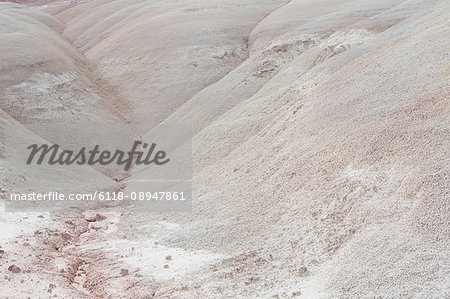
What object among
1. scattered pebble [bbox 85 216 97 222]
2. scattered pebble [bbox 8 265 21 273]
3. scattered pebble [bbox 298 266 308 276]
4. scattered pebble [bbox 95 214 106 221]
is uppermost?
scattered pebble [bbox 8 265 21 273]

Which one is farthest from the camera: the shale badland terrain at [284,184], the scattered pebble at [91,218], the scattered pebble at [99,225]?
the scattered pebble at [91,218]

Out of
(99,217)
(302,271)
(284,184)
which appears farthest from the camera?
(99,217)

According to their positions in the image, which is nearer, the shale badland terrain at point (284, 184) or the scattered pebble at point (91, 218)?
the shale badland terrain at point (284, 184)

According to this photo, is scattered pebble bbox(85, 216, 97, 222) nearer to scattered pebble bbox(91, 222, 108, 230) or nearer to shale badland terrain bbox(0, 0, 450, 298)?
shale badland terrain bbox(0, 0, 450, 298)

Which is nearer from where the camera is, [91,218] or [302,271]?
[302,271]

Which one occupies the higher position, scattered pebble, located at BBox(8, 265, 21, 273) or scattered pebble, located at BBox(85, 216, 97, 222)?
scattered pebble, located at BBox(8, 265, 21, 273)

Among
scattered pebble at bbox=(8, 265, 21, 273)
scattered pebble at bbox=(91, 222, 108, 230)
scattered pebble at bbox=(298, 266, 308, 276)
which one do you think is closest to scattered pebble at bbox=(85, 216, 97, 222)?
scattered pebble at bbox=(91, 222, 108, 230)

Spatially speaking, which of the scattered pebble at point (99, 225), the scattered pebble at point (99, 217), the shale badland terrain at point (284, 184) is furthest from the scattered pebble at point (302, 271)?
the scattered pebble at point (99, 217)

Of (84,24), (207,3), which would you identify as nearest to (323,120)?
(207,3)

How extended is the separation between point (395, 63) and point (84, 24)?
35453 mm

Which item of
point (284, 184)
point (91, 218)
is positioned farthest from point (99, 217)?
point (284, 184)

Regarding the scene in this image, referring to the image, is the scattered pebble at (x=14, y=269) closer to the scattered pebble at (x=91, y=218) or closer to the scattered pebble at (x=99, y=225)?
the scattered pebble at (x=99, y=225)

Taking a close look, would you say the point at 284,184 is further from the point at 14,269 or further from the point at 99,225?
the point at 14,269

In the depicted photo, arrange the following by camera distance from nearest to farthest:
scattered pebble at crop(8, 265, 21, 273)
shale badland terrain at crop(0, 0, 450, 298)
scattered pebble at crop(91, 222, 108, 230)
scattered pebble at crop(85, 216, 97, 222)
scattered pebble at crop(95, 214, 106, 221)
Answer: shale badland terrain at crop(0, 0, 450, 298) < scattered pebble at crop(8, 265, 21, 273) < scattered pebble at crop(91, 222, 108, 230) < scattered pebble at crop(85, 216, 97, 222) < scattered pebble at crop(95, 214, 106, 221)
